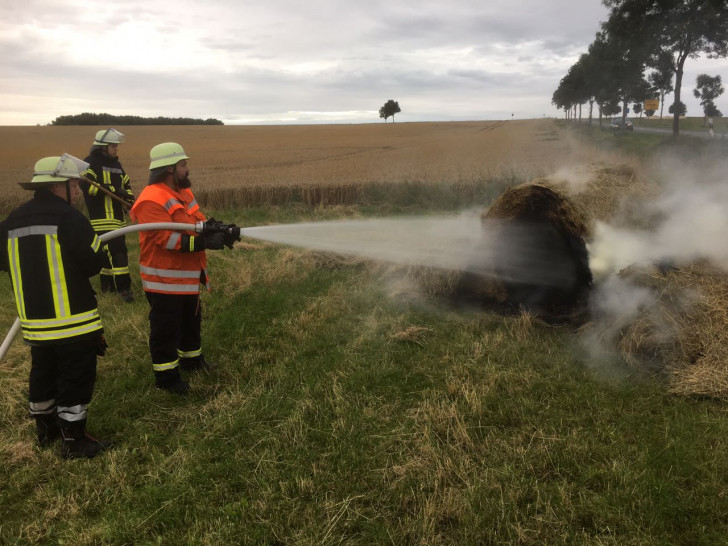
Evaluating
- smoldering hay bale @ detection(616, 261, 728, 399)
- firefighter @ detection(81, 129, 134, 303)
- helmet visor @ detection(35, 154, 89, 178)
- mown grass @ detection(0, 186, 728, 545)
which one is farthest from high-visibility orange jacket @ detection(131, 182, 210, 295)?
smoldering hay bale @ detection(616, 261, 728, 399)

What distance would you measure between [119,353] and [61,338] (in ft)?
6.64

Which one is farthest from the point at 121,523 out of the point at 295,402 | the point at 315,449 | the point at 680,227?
the point at 680,227

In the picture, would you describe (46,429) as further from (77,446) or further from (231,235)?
(231,235)

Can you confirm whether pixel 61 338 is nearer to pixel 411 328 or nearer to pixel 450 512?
pixel 450 512

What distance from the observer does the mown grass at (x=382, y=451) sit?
2.63 metres

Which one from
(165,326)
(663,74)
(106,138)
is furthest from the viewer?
(663,74)

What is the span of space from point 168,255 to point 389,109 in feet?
297

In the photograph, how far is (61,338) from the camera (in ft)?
10.5

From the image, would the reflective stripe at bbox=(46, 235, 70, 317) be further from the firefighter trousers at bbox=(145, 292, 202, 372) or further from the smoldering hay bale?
the smoldering hay bale

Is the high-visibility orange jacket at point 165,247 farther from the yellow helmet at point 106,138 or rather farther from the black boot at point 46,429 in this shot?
the yellow helmet at point 106,138

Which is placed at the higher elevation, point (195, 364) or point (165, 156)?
point (165, 156)

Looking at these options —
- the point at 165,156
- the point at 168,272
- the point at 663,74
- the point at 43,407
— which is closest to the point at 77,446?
the point at 43,407

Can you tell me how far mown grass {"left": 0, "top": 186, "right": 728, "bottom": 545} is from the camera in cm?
263

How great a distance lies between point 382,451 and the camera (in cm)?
Answer: 326
